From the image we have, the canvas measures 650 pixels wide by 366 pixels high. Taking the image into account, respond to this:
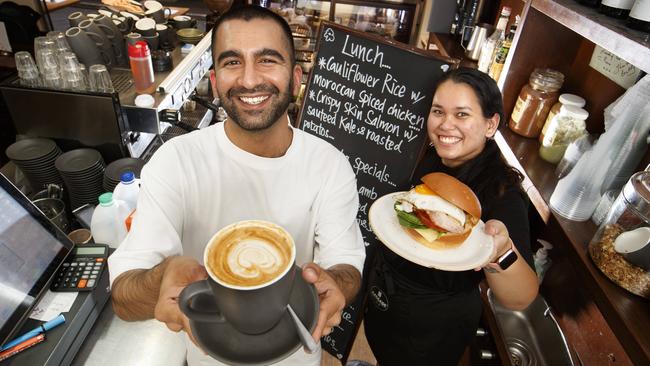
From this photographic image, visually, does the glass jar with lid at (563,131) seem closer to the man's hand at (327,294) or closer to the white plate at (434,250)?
the white plate at (434,250)

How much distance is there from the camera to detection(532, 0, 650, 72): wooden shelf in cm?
100

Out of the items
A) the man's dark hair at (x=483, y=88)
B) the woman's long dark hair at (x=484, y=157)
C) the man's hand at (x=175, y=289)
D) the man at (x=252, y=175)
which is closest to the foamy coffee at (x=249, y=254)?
the man's hand at (x=175, y=289)

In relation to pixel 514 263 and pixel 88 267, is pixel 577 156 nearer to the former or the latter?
pixel 514 263

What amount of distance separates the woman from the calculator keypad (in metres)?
1.15

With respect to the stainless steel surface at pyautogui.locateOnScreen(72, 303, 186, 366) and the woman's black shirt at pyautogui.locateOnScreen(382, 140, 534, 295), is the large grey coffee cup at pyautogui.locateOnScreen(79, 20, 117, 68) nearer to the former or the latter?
the stainless steel surface at pyautogui.locateOnScreen(72, 303, 186, 366)

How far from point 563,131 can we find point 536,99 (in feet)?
0.76

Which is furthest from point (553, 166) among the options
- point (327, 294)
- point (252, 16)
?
point (252, 16)

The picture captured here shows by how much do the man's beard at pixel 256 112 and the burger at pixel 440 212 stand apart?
2.10 feet

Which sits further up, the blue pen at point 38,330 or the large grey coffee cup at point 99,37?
the large grey coffee cup at point 99,37

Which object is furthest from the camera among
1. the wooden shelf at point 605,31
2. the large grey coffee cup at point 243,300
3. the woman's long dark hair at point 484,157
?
the woman's long dark hair at point 484,157

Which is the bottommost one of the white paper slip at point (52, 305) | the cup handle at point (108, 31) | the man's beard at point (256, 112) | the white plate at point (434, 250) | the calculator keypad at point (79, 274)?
the white paper slip at point (52, 305)

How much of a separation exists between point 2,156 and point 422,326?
3.63 meters

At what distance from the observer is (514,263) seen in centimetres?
136

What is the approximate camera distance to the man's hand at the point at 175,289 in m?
0.87
